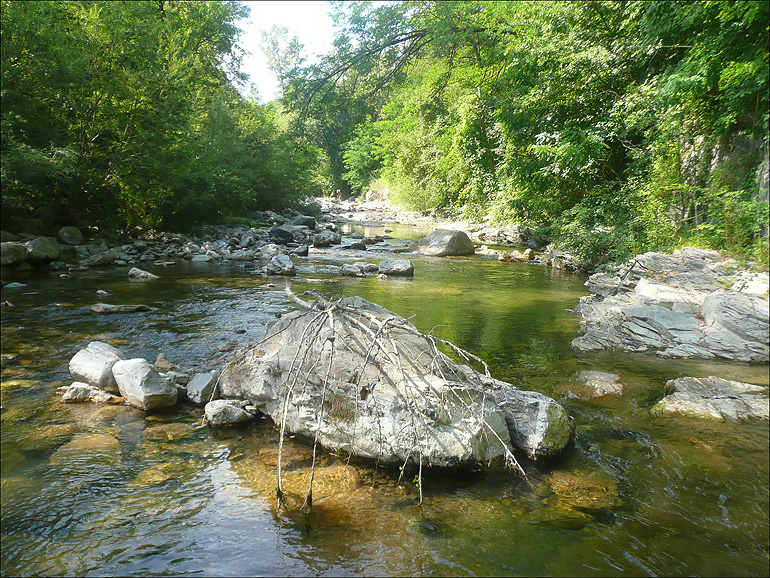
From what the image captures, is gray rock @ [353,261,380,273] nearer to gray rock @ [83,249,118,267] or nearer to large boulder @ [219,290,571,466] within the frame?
gray rock @ [83,249,118,267]

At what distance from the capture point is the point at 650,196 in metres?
10.6

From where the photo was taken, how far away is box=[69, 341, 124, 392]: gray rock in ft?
17.6

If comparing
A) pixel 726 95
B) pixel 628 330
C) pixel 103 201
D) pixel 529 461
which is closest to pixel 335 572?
pixel 529 461

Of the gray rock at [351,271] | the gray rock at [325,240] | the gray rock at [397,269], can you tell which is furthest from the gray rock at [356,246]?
the gray rock at [351,271]

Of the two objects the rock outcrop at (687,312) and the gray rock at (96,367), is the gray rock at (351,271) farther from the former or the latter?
the gray rock at (96,367)

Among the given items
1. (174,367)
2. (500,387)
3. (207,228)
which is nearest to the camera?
(500,387)

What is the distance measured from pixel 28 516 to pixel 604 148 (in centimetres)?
1279

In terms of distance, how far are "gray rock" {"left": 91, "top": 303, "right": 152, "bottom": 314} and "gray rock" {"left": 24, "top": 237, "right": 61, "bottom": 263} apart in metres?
4.46

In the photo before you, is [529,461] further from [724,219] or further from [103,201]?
[103,201]

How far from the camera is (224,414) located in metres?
4.80

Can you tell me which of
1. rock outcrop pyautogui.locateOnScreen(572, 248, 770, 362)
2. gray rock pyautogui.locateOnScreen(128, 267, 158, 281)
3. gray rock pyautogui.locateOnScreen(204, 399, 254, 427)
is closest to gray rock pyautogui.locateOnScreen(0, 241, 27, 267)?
gray rock pyautogui.locateOnScreen(128, 267, 158, 281)

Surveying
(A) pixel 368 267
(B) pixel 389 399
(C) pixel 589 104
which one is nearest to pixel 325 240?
(A) pixel 368 267

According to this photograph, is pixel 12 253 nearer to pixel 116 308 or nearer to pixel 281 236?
pixel 116 308

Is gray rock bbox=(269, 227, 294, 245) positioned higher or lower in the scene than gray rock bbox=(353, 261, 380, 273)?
higher
